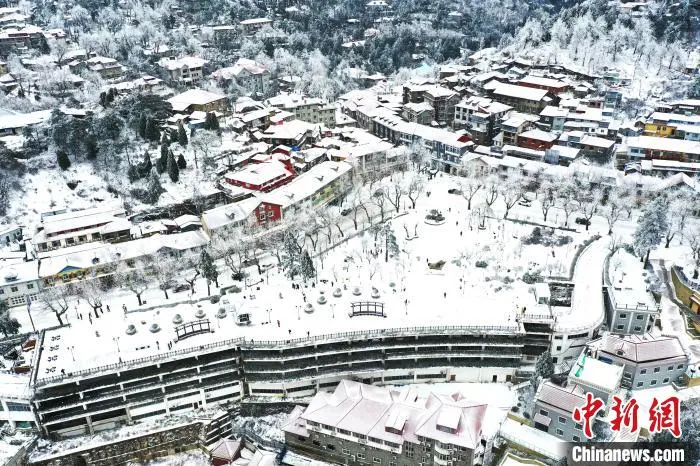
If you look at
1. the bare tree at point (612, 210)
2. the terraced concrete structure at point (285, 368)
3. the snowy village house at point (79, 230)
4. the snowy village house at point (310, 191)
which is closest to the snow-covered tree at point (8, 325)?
the terraced concrete structure at point (285, 368)

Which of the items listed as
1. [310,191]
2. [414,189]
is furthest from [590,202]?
[310,191]

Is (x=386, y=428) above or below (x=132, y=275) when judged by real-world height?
below

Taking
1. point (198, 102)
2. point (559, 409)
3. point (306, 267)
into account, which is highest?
point (198, 102)

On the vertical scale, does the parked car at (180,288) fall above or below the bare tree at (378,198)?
below

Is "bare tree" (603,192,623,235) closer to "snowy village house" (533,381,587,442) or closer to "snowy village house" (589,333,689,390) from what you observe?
"snowy village house" (589,333,689,390)

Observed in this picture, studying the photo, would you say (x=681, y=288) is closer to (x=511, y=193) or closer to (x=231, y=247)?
(x=511, y=193)

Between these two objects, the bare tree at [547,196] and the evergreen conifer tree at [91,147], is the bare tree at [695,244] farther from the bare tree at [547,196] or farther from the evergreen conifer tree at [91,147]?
the evergreen conifer tree at [91,147]

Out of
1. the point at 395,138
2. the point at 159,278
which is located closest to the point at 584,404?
the point at 159,278
